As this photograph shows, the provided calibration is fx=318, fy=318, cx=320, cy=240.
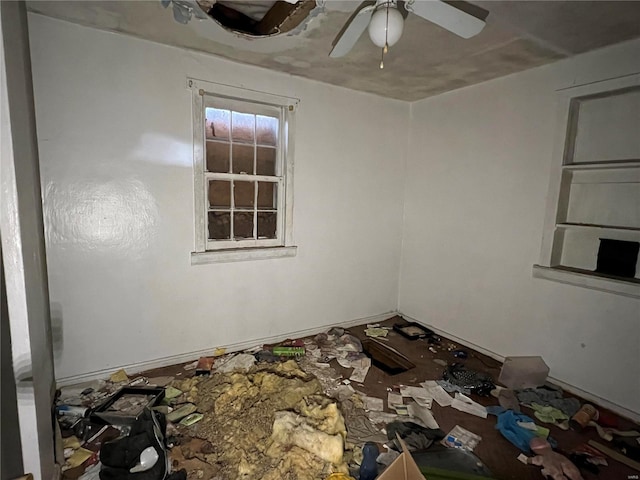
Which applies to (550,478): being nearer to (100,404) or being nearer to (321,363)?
(321,363)

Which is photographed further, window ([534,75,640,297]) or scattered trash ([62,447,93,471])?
window ([534,75,640,297])

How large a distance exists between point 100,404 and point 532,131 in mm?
3964

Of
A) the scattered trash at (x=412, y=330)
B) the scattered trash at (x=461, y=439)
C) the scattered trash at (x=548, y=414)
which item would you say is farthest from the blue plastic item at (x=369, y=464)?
the scattered trash at (x=412, y=330)

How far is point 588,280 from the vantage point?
2.45 m

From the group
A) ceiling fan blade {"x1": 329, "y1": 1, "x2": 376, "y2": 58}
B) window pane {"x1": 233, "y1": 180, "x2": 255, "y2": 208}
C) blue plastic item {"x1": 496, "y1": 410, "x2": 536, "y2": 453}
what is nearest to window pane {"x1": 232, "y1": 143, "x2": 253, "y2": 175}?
window pane {"x1": 233, "y1": 180, "x2": 255, "y2": 208}

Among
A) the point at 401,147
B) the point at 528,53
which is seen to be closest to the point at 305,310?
the point at 401,147

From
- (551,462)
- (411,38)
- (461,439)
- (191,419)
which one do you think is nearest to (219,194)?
(191,419)

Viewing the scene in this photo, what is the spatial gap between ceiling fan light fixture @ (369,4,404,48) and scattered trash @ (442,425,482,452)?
2.36 m

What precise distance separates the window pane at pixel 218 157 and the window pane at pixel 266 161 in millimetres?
309

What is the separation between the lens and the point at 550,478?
1.80 meters

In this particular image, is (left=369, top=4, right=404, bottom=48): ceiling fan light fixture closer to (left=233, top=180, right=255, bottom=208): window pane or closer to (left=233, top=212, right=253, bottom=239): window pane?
(left=233, top=180, right=255, bottom=208): window pane

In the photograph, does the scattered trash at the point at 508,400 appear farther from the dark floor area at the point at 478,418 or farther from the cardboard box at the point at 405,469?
the cardboard box at the point at 405,469

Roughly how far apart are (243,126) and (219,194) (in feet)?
2.25

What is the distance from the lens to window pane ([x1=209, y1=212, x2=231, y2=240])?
2.96 metres
